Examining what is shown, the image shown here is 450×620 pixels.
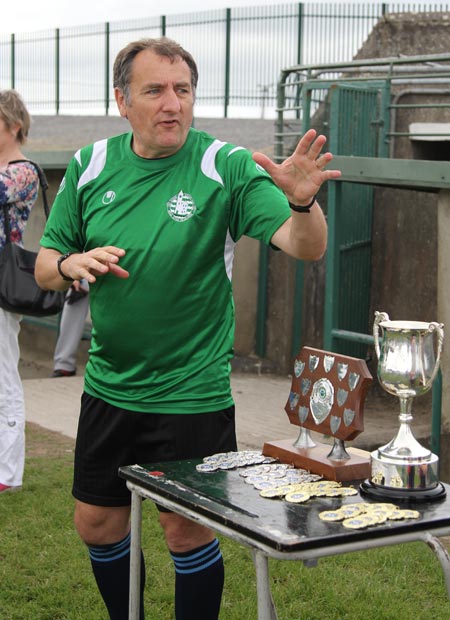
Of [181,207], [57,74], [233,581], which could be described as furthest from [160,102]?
[57,74]

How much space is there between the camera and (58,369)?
34.3 ft

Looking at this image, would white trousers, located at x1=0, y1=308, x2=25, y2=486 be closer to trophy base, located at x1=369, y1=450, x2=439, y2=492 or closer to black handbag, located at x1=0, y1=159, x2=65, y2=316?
black handbag, located at x1=0, y1=159, x2=65, y2=316

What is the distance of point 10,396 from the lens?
222 inches

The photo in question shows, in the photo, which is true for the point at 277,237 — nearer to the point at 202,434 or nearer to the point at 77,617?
the point at 202,434

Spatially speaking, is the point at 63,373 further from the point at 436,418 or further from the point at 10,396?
the point at 10,396

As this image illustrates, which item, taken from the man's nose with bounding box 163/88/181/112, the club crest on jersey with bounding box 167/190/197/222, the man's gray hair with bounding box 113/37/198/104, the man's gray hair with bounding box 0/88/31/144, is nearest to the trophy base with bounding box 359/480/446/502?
the club crest on jersey with bounding box 167/190/197/222

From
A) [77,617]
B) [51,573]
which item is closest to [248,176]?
[77,617]

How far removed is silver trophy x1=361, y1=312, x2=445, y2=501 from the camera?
2762mm

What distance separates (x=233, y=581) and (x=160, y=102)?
7.59 feet

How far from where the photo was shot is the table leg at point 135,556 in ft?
10.3

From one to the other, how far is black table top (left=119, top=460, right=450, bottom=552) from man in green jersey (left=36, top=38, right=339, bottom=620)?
31 centimetres

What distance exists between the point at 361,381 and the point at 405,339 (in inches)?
8.0

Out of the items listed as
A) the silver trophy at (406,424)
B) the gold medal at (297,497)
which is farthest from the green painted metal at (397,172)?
the gold medal at (297,497)

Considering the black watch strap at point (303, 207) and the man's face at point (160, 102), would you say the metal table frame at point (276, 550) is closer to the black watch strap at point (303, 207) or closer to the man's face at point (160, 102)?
the black watch strap at point (303, 207)
